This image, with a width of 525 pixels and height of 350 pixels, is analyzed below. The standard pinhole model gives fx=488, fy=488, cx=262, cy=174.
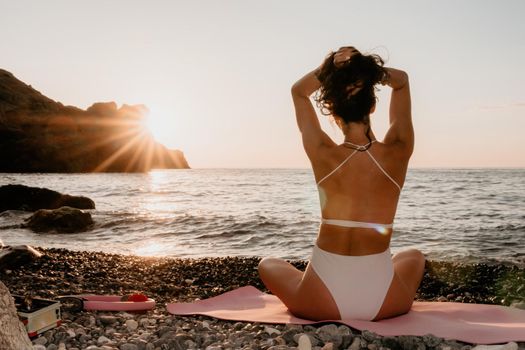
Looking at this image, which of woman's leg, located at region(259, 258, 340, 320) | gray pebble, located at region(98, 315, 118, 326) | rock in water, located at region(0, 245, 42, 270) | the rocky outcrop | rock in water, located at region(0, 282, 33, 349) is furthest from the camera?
the rocky outcrop

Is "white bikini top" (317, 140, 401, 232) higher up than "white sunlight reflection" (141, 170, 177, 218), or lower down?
higher up

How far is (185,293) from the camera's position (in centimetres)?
758

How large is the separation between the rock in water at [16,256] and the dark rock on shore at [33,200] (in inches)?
670

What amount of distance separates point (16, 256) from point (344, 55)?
7980mm

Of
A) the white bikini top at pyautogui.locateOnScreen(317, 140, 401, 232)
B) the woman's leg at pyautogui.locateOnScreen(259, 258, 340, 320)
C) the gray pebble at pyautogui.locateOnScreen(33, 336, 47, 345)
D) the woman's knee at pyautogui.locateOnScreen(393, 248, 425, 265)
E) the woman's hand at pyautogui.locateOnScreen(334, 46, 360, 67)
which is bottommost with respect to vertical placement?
the gray pebble at pyautogui.locateOnScreen(33, 336, 47, 345)

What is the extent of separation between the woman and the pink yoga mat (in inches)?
10.1

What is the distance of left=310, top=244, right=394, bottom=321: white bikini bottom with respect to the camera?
4.11 m

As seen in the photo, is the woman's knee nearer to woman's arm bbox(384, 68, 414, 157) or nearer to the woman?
the woman

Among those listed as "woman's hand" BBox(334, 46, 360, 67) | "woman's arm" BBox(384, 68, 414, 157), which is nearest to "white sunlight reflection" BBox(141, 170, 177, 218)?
"woman's arm" BBox(384, 68, 414, 157)

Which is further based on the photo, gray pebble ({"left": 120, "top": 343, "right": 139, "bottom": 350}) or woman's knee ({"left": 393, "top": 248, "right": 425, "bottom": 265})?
woman's knee ({"left": 393, "top": 248, "right": 425, "bottom": 265})

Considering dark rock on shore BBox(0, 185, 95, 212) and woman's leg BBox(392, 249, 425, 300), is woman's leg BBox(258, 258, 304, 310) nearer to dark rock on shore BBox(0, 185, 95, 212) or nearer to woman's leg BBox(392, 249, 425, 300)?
woman's leg BBox(392, 249, 425, 300)

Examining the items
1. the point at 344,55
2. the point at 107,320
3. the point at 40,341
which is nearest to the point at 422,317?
the point at 344,55

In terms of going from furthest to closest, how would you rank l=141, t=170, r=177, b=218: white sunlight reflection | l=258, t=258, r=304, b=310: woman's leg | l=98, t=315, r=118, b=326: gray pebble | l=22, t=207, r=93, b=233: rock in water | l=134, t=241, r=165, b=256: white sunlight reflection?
l=141, t=170, r=177, b=218: white sunlight reflection, l=22, t=207, r=93, b=233: rock in water, l=134, t=241, r=165, b=256: white sunlight reflection, l=98, t=315, r=118, b=326: gray pebble, l=258, t=258, r=304, b=310: woman's leg

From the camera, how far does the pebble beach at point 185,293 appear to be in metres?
3.99
